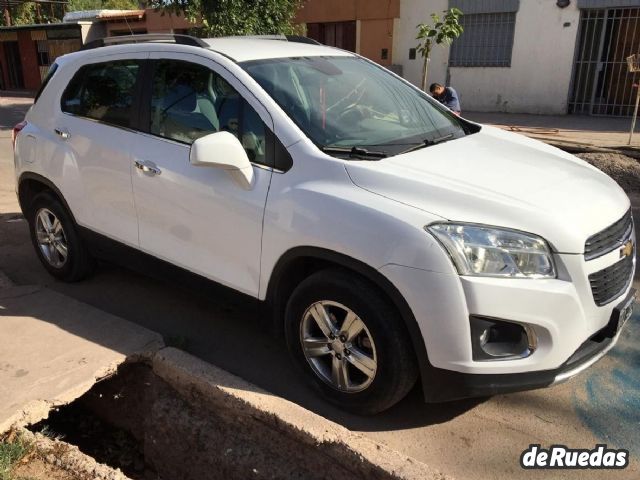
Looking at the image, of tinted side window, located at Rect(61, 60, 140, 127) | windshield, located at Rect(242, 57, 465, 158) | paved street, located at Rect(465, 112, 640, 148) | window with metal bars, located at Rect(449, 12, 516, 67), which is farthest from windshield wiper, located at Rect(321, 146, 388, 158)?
window with metal bars, located at Rect(449, 12, 516, 67)

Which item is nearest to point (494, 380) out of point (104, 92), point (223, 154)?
point (223, 154)

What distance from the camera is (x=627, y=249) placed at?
9.61 ft

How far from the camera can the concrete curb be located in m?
2.45

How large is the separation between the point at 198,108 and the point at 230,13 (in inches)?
287

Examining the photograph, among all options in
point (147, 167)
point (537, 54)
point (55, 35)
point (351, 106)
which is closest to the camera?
point (351, 106)

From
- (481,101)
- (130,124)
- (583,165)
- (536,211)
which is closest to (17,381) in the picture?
(130,124)

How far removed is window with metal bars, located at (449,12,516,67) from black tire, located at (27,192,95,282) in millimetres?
12980

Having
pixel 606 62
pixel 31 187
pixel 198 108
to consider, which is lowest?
pixel 31 187

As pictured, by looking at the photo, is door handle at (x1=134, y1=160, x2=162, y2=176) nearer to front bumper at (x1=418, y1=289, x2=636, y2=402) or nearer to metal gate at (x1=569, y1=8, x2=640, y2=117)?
front bumper at (x1=418, y1=289, x2=636, y2=402)

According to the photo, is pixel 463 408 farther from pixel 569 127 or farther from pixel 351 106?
pixel 569 127

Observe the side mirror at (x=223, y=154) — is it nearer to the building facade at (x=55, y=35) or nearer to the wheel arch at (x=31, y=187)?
the wheel arch at (x=31, y=187)

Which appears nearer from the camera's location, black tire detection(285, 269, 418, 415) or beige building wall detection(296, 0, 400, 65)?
black tire detection(285, 269, 418, 415)

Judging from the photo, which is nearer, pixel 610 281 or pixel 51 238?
pixel 610 281

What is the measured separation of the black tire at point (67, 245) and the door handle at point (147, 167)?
3.52 ft
